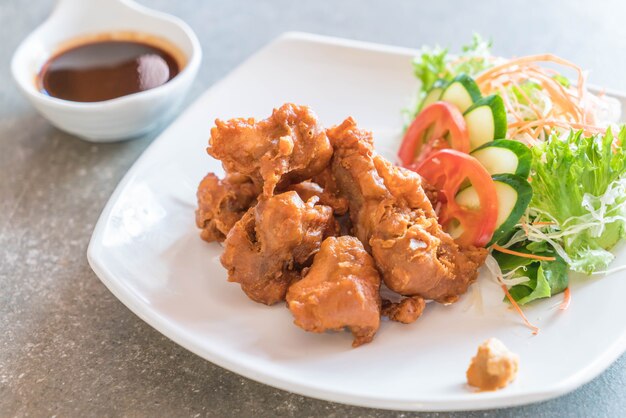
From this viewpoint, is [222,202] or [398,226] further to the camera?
[222,202]

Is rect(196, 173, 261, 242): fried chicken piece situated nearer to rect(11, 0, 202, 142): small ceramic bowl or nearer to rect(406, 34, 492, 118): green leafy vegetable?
rect(11, 0, 202, 142): small ceramic bowl

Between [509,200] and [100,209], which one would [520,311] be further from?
[100,209]

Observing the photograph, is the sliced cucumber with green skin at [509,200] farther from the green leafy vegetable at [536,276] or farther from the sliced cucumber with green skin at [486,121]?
the sliced cucumber with green skin at [486,121]

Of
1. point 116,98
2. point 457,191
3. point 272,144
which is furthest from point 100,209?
point 457,191

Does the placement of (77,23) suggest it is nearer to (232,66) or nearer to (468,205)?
(232,66)

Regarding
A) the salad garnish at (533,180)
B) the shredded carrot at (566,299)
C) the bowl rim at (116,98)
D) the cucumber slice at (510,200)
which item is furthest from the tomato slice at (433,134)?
the bowl rim at (116,98)

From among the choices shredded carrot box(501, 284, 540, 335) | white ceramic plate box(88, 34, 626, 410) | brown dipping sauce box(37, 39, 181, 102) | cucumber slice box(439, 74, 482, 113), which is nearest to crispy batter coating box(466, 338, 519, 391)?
white ceramic plate box(88, 34, 626, 410)
